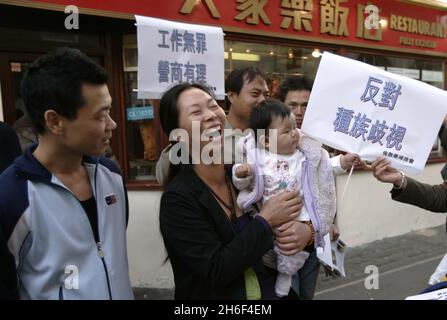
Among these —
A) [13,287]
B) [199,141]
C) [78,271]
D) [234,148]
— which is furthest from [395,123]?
[13,287]

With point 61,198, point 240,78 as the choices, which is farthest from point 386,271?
point 61,198

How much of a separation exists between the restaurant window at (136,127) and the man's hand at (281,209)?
2.90 metres

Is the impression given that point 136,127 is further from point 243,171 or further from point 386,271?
point 386,271

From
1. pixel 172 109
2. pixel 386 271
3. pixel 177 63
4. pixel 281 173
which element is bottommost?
pixel 386 271

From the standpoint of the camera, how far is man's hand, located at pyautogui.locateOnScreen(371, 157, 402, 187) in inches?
79.4

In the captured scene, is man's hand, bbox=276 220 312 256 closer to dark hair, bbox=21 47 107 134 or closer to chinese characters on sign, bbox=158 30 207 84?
dark hair, bbox=21 47 107 134

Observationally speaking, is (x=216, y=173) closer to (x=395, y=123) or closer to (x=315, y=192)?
(x=315, y=192)

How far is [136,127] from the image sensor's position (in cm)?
448

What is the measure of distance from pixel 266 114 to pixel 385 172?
0.72m

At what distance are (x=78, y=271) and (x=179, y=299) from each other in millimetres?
458

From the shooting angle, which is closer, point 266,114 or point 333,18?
point 266,114

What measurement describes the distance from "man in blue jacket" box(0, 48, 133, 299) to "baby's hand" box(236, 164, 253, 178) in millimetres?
613

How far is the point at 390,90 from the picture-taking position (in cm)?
195

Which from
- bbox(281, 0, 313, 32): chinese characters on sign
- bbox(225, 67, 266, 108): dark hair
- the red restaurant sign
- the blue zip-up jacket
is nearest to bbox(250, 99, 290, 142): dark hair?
the blue zip-up jacket
